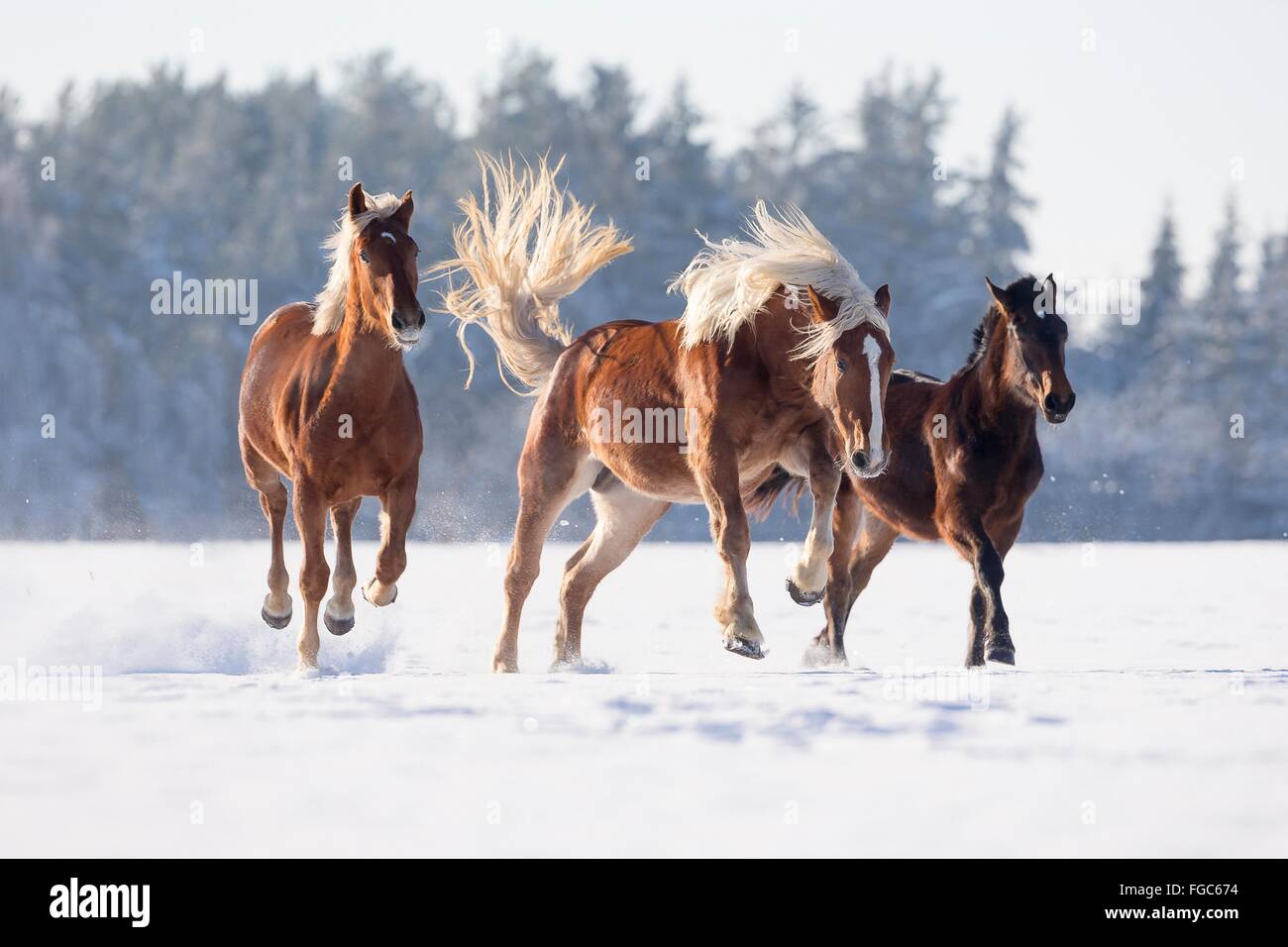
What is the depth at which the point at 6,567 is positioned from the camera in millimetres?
16406

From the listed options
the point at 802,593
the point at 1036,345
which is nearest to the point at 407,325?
the point at 802,593

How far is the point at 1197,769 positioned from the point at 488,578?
11130 millimetres

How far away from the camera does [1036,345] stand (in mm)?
8086

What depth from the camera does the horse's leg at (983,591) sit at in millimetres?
7902

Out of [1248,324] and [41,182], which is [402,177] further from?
[1248,324]

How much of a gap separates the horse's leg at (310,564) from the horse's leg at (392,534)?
28cm

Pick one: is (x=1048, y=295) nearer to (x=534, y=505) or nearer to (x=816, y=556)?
(x=816, y=556)

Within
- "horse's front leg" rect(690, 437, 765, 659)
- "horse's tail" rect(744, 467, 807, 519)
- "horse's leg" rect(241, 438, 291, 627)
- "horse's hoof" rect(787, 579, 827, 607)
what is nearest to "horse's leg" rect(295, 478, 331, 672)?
"horse's leg" rect(241, 438, 291, 627)

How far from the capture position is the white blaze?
6938 mm

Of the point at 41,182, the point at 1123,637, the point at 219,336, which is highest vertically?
the point at 41,182

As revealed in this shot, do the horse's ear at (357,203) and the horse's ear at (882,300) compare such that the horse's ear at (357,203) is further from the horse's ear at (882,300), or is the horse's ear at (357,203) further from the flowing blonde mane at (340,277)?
the horse's ear at (882,300)

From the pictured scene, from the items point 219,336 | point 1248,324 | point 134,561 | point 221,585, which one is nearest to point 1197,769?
point 221,585

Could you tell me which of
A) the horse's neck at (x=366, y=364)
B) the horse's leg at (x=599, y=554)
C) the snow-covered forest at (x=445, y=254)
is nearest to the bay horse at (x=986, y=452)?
the horse's leg at (x=599, y=554)

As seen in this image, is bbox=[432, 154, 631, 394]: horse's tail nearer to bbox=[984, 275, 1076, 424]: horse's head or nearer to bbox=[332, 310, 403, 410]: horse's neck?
bbox=[332, 310, 403, 410]: horse's neck
